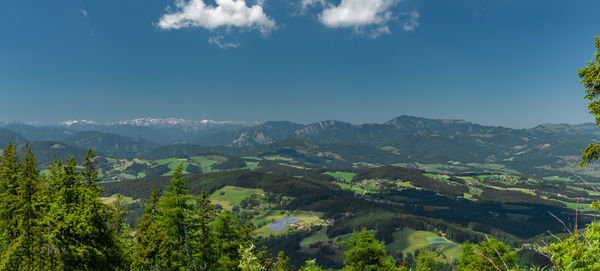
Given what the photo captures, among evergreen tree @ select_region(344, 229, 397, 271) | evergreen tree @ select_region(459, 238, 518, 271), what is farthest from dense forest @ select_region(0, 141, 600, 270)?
evergreen tree @ select_region(459, 238, 518, 271)

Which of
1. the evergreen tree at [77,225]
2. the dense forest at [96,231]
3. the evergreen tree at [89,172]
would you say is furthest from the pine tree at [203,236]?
the evergreen tree at [89,172]

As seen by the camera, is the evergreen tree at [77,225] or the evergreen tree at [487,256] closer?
the evergreen tree at [77,225]

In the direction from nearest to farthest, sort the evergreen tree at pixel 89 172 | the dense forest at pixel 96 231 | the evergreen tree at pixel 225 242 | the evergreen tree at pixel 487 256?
1. the dense forest at pixel 96 231
2. the evergreen tree at pixel 89 172
3. the evergreen tree at pixel 225 242
4. the evergreen tree at pixel 487 256

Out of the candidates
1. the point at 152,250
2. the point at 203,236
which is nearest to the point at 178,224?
the point at 203,236

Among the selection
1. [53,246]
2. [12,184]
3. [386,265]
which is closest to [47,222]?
[53,246]

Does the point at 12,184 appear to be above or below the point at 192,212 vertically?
above

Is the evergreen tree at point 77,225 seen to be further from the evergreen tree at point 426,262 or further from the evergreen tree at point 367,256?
the evergreen tree at point 426,262

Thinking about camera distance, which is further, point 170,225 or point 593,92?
point 170,225

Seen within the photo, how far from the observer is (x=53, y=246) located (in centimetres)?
2038

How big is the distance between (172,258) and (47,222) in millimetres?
9891

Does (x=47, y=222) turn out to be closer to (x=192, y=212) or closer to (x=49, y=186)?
(x=49, y=186)

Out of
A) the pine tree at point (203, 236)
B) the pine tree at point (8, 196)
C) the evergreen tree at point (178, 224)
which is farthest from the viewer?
the pine tree at point (203, 236)

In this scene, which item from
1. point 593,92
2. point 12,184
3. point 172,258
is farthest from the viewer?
point 12,184

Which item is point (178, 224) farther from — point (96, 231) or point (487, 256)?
point (487, 256)
